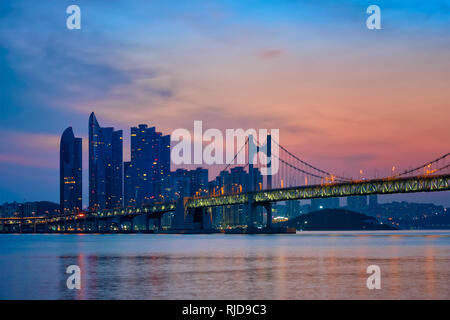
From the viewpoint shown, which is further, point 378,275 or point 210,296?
point 378,275

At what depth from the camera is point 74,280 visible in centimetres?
3719

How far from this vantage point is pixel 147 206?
19200 cm

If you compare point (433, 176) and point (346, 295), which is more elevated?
point (433, 176)

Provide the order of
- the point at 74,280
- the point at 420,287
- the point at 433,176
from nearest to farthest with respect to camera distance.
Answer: the point at 420,287
the point at 74,280
the point at 433,176

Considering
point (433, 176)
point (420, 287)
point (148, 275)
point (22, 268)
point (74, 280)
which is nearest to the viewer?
point (420, 287)

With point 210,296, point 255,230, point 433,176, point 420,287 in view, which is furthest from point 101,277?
point 255,230

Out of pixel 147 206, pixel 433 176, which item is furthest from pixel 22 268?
pixel 147 206
